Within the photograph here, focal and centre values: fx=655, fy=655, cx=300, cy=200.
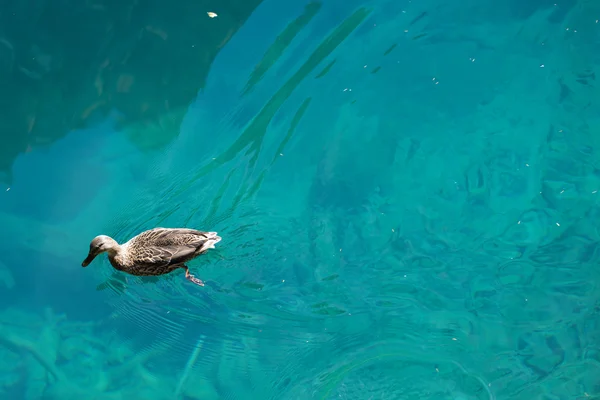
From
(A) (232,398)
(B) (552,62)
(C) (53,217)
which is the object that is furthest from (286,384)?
(B) (552,62)

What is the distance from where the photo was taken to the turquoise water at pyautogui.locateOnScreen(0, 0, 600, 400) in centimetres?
532

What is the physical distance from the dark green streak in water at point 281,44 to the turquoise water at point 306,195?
0.02 m

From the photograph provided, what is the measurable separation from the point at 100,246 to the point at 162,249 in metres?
0.51

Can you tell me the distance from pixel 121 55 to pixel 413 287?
11.0 ft

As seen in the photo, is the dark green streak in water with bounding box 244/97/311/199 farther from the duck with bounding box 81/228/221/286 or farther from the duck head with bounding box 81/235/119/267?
the duck head with bounding box 81/235/119/267

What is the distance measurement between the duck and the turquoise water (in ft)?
0.68

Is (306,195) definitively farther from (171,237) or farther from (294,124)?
(171,237)

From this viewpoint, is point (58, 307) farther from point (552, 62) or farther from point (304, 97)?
point (552, 62)

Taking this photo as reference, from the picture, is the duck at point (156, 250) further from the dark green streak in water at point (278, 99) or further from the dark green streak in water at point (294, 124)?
the dark green streak in water at point (294, 124)

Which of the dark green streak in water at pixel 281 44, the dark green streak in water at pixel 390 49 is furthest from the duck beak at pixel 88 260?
the dark green streak in water at pixel 390 49

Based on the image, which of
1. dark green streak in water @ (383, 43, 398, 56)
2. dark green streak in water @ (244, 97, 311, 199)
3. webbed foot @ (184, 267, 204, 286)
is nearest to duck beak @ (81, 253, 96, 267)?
webbed foot @ (184, 267, 204, 286)

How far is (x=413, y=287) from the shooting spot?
5.43 meters

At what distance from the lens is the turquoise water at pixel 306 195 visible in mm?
5324

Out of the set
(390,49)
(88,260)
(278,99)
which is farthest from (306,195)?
(88,260)
